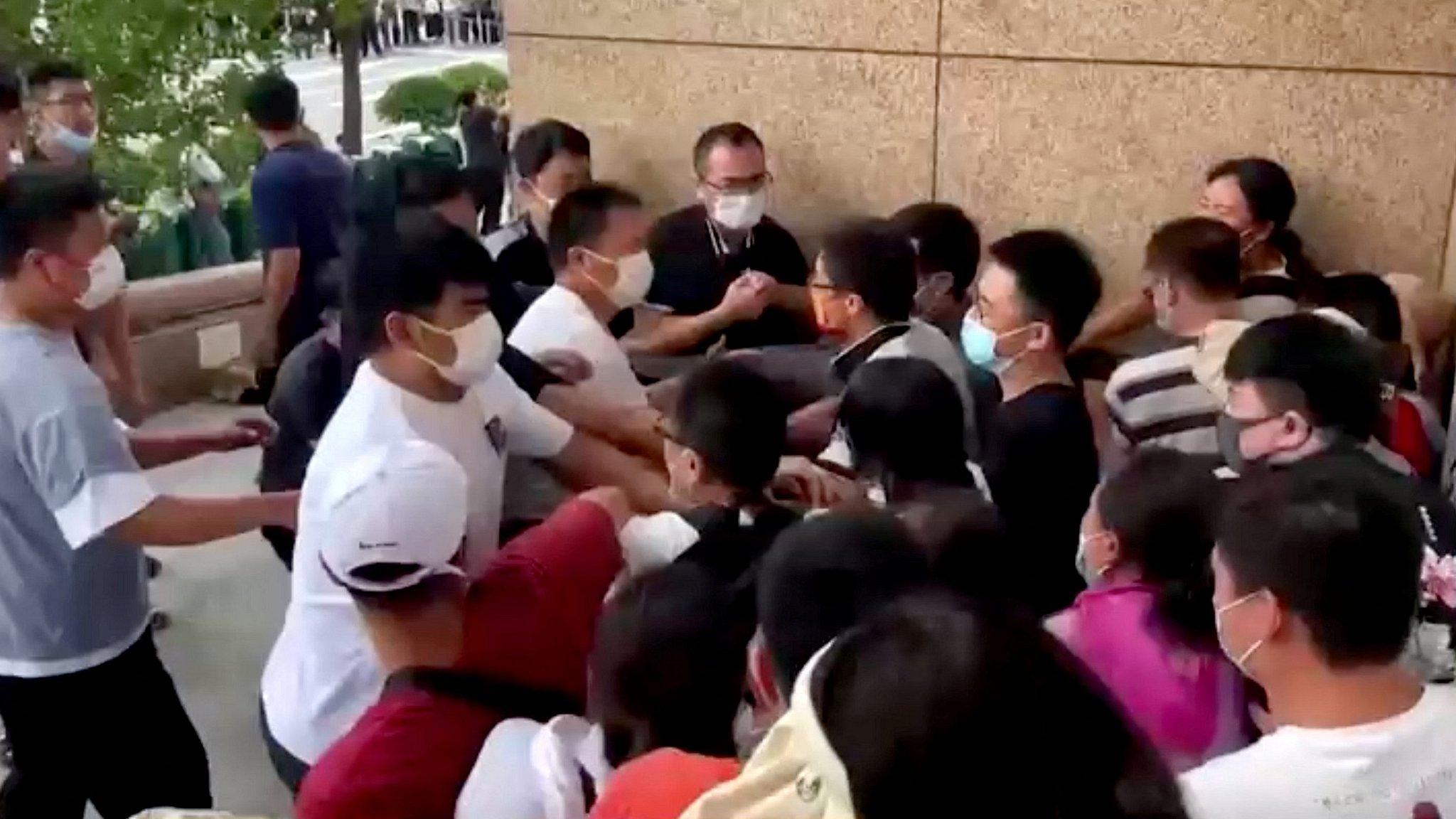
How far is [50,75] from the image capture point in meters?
5.83

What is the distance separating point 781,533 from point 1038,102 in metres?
2.73

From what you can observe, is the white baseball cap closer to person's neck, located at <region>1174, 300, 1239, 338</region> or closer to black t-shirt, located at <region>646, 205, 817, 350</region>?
person's neck, located at <region>1174, 300, 1239, 338</region>

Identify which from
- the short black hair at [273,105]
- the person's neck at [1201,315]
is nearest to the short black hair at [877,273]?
the person's neck at [1201,315]

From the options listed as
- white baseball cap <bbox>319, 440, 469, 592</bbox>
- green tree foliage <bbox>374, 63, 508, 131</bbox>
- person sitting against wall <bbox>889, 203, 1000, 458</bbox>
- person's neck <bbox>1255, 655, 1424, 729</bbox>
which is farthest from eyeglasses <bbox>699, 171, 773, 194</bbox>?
green tree foliage <bbox>374, 63, 508, 131</bbox>

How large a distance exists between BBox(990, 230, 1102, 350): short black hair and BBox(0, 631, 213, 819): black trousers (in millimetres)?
1779

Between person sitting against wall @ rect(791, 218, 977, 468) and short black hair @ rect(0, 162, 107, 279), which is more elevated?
short black hair @ rect(0, 162, 107, 279)

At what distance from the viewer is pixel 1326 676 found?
64.3 inches

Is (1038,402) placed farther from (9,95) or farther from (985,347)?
(9,95)

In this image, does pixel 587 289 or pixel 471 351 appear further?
pixel 587 289

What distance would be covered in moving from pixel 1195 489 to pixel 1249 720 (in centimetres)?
33

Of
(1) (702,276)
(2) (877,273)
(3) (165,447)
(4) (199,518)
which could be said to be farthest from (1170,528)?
(1) (702,276)

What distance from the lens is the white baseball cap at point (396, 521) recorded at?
196cm

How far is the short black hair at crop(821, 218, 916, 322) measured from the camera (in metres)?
3.22

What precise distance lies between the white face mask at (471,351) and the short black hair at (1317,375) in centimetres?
121
